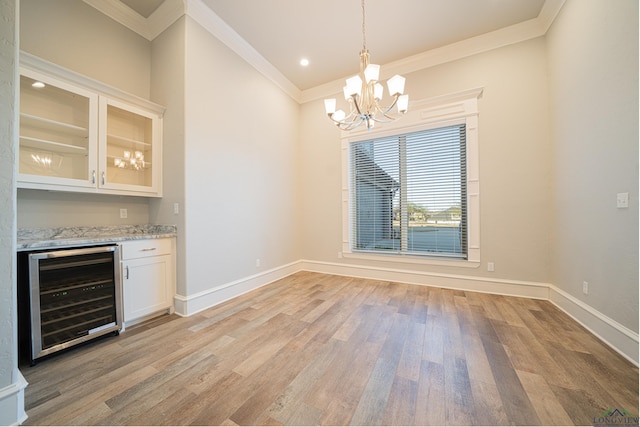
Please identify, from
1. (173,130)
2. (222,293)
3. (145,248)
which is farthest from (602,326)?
(173,130)

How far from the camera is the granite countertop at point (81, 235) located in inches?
71.9

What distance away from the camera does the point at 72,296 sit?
1.95 metres

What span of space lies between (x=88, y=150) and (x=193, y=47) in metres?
A: 1.63

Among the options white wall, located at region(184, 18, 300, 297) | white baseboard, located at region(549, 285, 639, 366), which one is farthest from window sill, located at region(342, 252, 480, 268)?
white wall, located at region(184, 18, 300, 297)

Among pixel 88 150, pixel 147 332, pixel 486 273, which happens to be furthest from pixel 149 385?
pixel 486 273

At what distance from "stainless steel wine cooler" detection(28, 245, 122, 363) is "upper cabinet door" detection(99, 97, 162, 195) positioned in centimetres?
80

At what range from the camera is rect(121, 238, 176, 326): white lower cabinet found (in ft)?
7.52

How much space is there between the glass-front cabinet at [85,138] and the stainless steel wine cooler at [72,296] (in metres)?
0.71

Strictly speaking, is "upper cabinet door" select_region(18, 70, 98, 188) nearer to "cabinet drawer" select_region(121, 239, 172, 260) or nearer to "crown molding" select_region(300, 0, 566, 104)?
"cabinet drawer" select_region(121, 239, 172, 260)

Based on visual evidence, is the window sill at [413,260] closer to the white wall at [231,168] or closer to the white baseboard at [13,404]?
the white wall at [231,168]

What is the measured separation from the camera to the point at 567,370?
159 cm

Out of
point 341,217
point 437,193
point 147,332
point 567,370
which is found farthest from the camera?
point 341,217

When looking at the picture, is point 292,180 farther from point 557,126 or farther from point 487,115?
point 557,126

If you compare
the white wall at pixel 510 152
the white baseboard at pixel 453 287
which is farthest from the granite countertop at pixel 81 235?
the white wall at pixel 510 152
